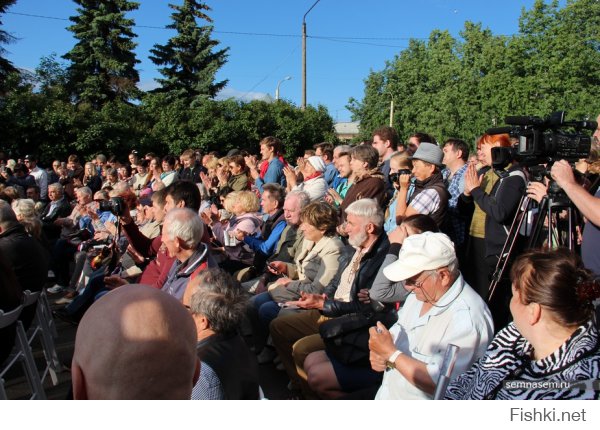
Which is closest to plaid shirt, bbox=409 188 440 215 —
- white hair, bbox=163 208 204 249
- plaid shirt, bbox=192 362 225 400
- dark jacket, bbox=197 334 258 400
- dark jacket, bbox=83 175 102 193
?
white hair, bbox=163 208 204 249

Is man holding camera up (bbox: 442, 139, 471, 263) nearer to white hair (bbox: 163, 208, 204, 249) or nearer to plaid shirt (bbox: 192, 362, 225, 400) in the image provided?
white hair (bbox: 163, 208, 204, 249)

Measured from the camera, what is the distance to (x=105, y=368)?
4.07 feet

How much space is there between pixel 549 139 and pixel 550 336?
1.33 meters

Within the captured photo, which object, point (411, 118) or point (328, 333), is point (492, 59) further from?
point (328, 333)

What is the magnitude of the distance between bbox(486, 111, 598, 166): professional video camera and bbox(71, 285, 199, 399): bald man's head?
89.0 inches

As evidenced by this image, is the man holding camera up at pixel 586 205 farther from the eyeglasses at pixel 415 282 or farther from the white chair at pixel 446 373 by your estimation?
the white chair at pixel 446 373

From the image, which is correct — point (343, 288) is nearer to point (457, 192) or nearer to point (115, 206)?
point (457, 192)

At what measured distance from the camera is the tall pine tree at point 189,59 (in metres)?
33.0

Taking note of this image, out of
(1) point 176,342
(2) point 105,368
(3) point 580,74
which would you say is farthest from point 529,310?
(3) point 580,74

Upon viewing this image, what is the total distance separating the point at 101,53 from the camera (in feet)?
97.5

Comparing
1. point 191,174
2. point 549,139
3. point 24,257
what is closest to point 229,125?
point 191,174

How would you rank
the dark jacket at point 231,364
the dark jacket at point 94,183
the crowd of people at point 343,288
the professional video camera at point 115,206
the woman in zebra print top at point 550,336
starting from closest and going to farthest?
the crowd of people at point 343,288, the woman in zebra print top at point 550,336, the dark jacket at point 231,364, the professional video camera at point 115,206, the dark jacket at point 94,183

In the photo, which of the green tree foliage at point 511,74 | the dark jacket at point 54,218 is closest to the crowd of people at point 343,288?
the dark jacket at point 54,218

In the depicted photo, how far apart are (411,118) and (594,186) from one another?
33.8 m
